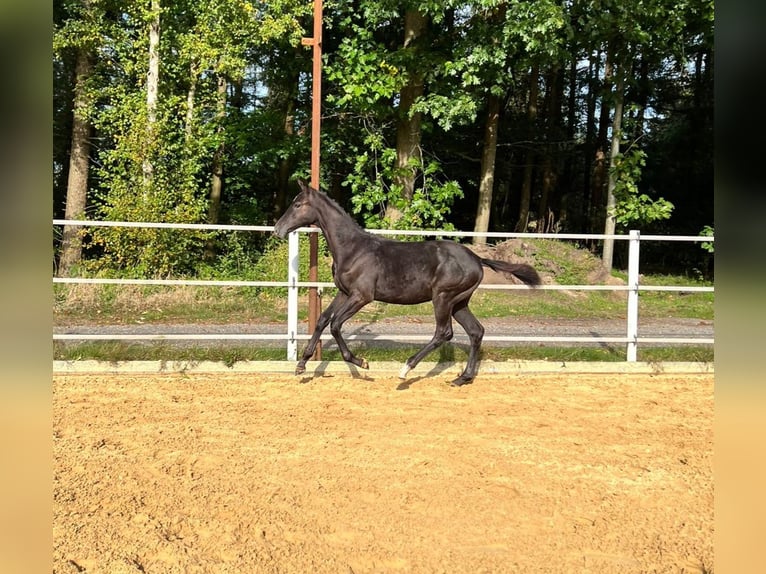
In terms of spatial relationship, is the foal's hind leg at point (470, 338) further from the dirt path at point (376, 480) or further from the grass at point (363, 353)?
the grass at point (363, 353)

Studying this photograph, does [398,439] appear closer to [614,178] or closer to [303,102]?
[614,178]

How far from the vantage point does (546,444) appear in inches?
176

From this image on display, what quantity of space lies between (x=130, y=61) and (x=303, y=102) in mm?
5297

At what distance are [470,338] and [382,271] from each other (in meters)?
1.27

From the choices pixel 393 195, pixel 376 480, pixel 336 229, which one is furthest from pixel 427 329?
pixel 376 480

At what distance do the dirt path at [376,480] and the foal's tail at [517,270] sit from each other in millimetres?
1292

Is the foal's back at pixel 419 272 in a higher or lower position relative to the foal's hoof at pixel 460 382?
higher

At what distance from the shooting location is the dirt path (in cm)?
280

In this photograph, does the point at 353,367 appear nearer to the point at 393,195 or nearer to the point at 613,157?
the point at 393,195

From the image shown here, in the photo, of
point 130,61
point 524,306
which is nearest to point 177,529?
point 524,306

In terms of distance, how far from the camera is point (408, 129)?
48.4ft

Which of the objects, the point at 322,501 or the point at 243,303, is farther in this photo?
the point at 243,303

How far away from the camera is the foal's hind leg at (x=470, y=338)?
21.2ft

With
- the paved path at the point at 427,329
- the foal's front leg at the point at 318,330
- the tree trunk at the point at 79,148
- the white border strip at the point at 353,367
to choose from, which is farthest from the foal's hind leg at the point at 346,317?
the tree trunk at the point at 79,148
